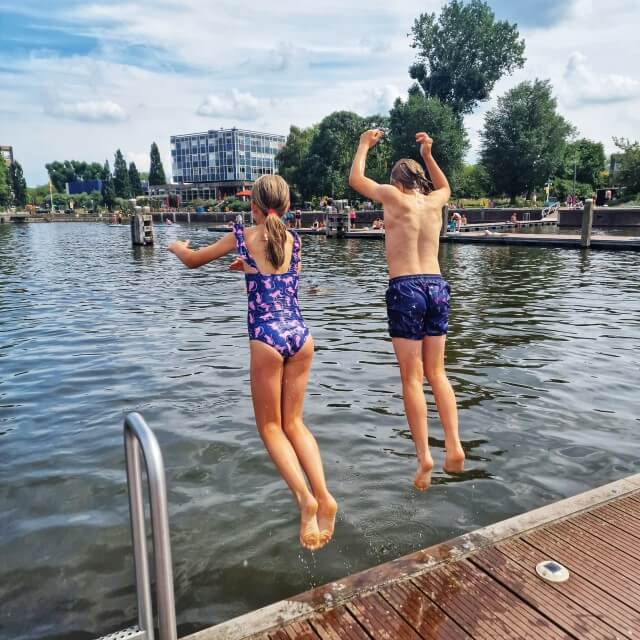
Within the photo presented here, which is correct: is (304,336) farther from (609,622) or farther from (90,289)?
(90,289)

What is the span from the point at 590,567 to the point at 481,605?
2.88 feet

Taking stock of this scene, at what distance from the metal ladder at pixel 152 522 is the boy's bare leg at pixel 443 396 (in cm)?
242

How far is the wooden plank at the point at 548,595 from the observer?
3.22 m

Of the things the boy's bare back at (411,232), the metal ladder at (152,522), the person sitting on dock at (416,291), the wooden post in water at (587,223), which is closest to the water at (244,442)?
the person sitting on dock at (416,291)

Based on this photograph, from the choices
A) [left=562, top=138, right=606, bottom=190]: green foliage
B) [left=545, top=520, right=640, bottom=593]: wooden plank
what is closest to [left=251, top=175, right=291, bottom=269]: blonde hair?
[left=545, top=520, right=640, bottom=593]: wooden plank

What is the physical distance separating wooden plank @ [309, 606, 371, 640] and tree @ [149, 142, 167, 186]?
154726mm

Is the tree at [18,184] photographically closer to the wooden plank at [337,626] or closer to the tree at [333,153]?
the tree at [333,153]

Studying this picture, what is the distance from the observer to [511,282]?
20328mm

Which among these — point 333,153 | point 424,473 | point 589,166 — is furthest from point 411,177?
point 589,166

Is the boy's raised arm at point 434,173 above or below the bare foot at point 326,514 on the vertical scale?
above

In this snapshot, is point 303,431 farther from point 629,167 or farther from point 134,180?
point 134,180

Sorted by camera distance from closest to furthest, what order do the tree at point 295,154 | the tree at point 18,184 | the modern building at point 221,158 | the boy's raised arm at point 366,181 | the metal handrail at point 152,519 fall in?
the metal handrail at point 152,519 < the boy's raised arm at point 366,181 < the tree at point 295,154 < the modern building at point 221,158 < the tree at point 18,184

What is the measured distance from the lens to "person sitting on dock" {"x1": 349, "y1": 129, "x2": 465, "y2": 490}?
431cm

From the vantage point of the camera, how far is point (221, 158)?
14025 centimetres
